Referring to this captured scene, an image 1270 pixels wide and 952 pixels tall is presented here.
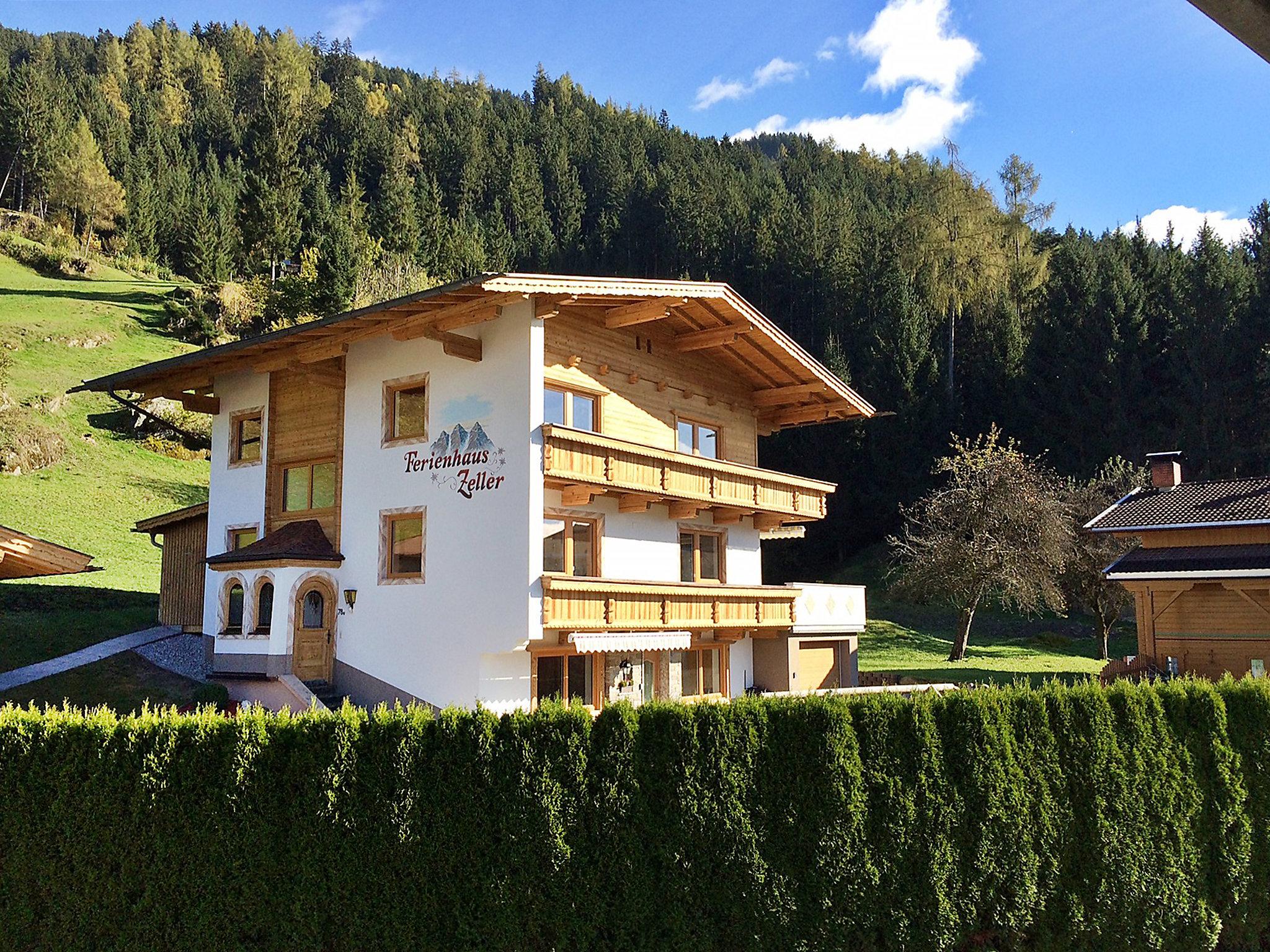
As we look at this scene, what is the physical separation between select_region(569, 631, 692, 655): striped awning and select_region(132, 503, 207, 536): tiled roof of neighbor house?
12.1 m

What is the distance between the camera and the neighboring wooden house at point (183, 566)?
26.7 m

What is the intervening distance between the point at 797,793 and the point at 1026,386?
53.5m

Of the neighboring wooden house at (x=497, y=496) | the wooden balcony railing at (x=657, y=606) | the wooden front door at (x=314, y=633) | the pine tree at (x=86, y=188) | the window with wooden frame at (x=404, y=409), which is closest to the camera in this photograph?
the wooden balcony railing at (x=657, y=606)

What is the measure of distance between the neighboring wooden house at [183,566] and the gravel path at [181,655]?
40.8 inches

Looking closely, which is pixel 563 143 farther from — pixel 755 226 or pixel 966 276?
pixel 966 276

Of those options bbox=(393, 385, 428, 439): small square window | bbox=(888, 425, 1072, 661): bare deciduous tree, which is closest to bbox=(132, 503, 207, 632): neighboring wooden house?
bbox=(393, 385, 428, 439): small square window

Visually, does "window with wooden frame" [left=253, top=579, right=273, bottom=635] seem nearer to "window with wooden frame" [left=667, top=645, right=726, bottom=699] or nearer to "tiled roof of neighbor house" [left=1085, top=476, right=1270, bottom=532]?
"window with wooden frame" [left=667, top=645, right=726, bottom=699]

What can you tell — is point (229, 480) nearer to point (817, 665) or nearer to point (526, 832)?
point (817, 665)

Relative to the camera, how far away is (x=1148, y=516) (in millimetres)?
Answer: 30703

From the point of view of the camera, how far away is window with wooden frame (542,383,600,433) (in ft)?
69.5

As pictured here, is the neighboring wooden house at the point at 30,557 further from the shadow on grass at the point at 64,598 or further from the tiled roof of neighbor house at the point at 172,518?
the shadow on grass at the point at 64,598

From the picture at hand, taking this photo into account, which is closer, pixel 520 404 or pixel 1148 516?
pixel 520 404

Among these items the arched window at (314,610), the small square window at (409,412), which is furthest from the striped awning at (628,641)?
the arched window at (314,610)

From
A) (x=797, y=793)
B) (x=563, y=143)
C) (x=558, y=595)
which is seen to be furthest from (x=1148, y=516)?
Answer: (x=563, y=143)
